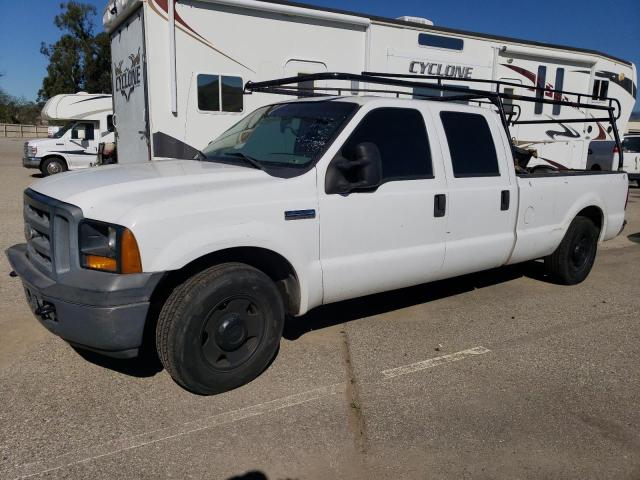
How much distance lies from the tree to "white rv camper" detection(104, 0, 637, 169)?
4429 cm

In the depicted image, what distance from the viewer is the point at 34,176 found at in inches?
689

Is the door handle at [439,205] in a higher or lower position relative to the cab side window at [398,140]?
lower

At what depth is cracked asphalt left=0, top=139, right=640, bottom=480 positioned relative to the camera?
2.93 metres

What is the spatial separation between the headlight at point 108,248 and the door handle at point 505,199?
3.28 meters

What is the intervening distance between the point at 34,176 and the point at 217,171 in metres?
16.0

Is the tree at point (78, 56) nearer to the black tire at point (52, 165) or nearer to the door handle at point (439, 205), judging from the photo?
the black tire at point (52, 165)

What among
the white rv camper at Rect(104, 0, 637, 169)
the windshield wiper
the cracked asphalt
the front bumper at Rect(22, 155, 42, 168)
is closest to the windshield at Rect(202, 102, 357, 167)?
the windshield wiper

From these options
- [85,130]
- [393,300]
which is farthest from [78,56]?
[393,300]

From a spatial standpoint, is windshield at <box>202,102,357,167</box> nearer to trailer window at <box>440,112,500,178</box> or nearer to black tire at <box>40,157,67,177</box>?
trailer window at <box>440,112,500,178</box>

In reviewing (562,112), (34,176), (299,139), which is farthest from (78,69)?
(299,139)

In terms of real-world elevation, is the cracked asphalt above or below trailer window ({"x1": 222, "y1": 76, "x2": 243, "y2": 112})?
below

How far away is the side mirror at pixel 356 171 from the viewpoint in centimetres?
377

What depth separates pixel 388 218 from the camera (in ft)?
13.8

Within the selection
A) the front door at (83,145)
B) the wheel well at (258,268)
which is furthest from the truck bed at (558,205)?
the front door at (83,145)
